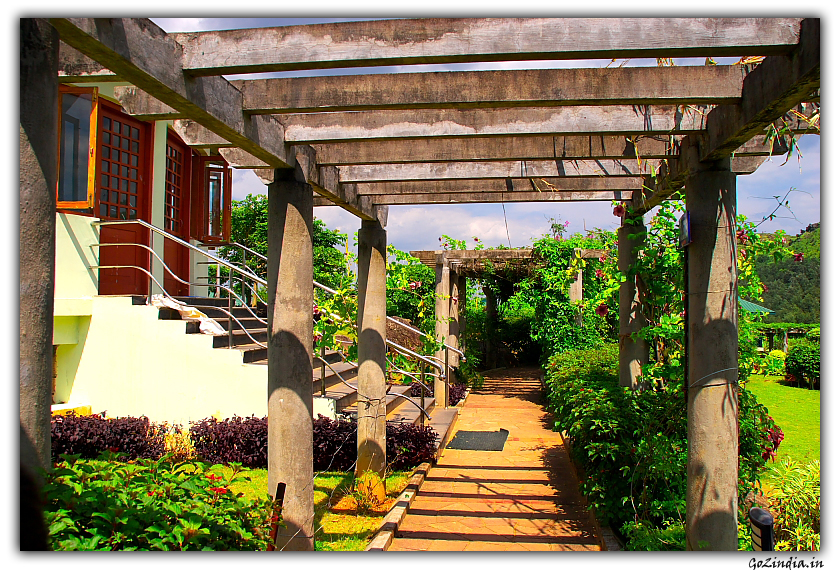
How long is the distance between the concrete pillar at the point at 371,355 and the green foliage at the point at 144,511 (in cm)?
352

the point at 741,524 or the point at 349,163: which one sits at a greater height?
the point at 349,163

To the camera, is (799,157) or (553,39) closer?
(553,39)

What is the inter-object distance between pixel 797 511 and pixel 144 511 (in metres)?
4.22

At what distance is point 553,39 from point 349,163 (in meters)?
2.24

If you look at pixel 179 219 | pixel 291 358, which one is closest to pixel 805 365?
pixel 291 358

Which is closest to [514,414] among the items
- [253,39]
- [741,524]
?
[741,524]

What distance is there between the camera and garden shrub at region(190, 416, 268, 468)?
6473mm

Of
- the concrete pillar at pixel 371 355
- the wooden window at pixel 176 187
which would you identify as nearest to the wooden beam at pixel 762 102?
the concrete pillar at pixel 371 355

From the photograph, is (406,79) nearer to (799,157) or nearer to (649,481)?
(799,157)

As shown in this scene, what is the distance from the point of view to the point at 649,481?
468 centimetres

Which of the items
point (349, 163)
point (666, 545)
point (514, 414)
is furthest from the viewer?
point (514, 414)

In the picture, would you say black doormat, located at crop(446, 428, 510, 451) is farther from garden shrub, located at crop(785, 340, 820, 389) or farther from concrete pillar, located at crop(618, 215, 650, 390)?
garden shrub, located at crop(785, 340, 820, 389)

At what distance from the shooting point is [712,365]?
356 centimetres

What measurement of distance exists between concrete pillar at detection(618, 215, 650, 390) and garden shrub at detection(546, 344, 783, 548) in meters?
0.63
